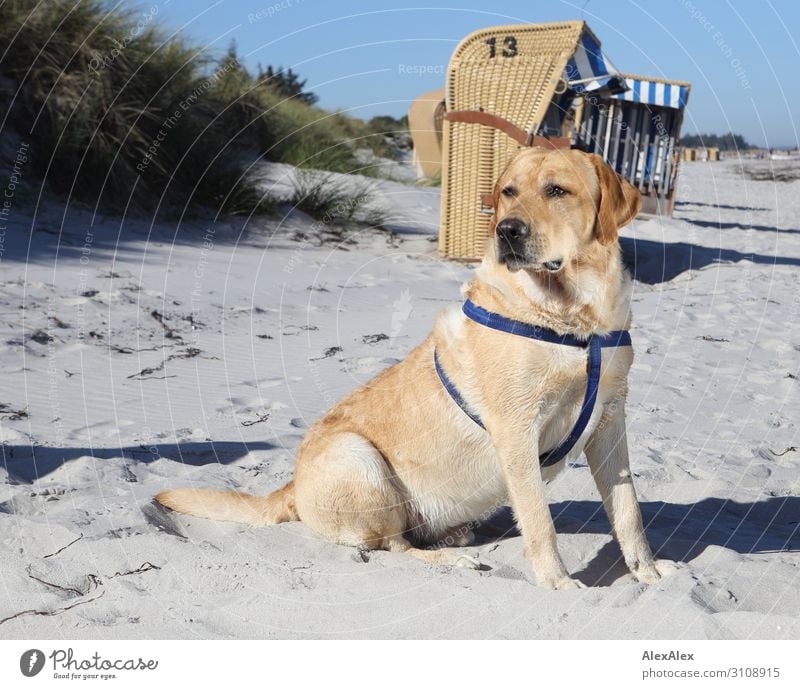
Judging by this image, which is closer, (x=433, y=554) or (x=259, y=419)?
(x=433, y=554)

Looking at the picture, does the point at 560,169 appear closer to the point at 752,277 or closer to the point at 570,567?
the point at 570,567

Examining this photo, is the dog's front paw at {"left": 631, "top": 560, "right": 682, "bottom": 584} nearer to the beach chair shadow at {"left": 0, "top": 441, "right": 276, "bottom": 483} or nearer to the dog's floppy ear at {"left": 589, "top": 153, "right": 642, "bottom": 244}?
the dog's floppy ear at {"left": 589, "top": 153, "right": 642, "bottom": 244}

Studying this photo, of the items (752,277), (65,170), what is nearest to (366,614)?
(65,170)

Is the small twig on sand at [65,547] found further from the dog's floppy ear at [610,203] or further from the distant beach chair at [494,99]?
the distant beach chair at [494,99]

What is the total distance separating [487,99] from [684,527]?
7.27 metres

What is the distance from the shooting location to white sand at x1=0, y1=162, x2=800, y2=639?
3.16m

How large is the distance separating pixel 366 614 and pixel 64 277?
230 inches

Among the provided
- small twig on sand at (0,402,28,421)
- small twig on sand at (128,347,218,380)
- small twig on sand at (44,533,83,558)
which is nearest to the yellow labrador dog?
small twig on sand at (44,533,83,558)

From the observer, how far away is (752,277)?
11.0 meters

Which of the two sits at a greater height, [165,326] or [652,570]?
[165,326]

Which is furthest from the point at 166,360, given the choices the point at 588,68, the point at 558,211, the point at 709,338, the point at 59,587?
the point at 588,68

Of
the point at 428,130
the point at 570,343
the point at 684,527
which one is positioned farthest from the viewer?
the point at 428,130

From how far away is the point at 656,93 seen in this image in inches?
593

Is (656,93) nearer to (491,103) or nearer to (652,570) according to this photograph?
(491,103)
